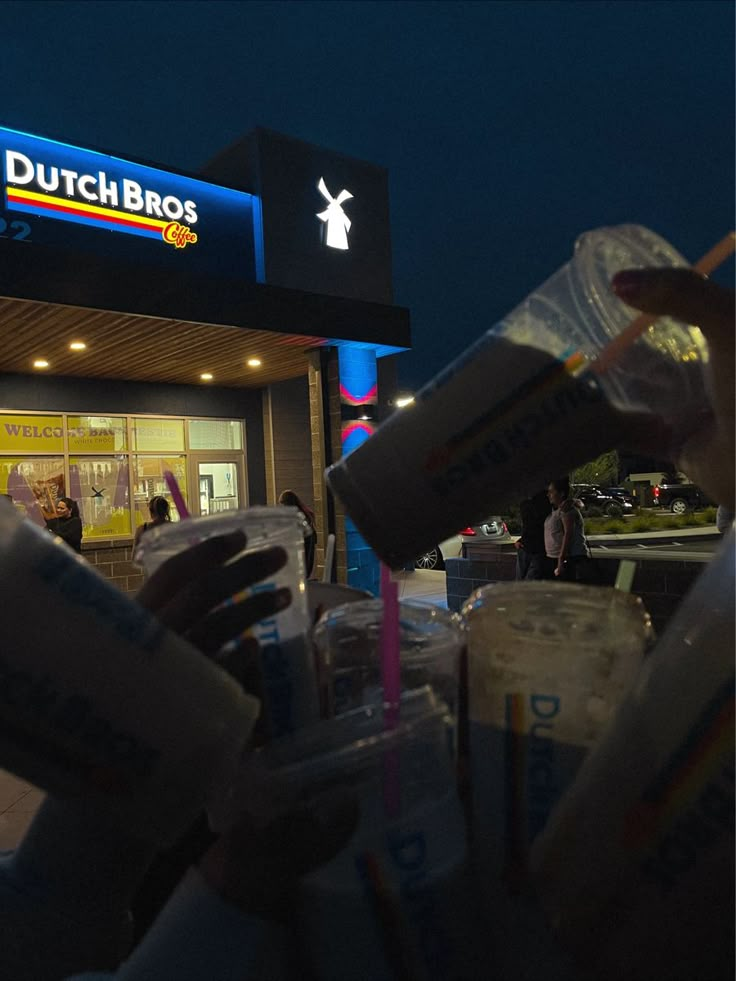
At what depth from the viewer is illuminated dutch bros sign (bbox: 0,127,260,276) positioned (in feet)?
27.9

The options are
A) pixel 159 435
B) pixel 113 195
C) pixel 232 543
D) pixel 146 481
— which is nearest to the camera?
pixel 232 543

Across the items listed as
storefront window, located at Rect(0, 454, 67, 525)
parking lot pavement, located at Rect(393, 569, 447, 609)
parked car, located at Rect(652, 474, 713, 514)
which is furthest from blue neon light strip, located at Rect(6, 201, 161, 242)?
parked car, located at Rect(652, 474, 713, 514)

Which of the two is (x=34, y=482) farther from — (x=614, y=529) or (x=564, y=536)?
(x=614, y=529)

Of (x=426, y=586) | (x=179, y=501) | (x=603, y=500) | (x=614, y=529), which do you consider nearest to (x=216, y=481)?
(x=426, y=586)

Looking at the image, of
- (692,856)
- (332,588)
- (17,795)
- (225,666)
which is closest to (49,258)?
(17,795)

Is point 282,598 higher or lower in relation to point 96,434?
lower

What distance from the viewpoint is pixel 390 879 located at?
0.66m

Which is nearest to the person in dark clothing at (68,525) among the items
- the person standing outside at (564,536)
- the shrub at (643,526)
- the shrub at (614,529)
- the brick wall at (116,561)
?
the brick wall at (116,561)

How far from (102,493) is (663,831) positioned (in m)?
11.4

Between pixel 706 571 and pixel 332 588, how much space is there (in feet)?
3.10

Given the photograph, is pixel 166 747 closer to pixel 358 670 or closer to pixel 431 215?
pixel 358 670

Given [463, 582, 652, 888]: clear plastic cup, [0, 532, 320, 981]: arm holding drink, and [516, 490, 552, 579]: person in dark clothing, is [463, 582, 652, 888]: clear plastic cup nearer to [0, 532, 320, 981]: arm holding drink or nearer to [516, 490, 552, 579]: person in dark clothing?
[0, 532, 320, 981]: arm holding drink

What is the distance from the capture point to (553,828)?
694 millimetres

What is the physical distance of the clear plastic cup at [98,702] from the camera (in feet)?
2.25
